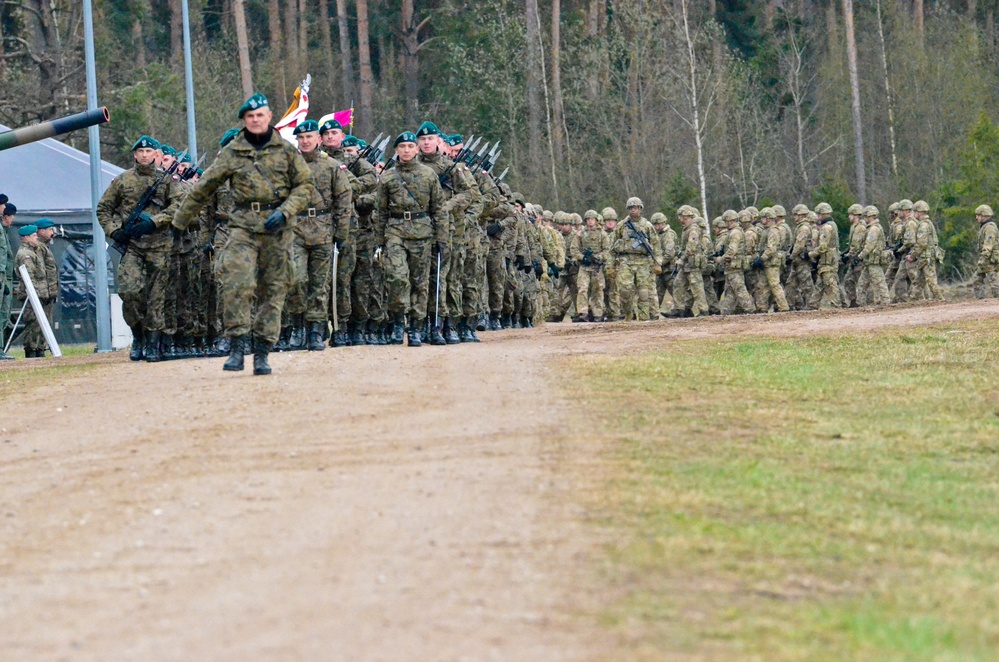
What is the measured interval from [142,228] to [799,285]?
57.6ft

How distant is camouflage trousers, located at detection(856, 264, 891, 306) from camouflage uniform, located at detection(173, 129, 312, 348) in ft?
60.6

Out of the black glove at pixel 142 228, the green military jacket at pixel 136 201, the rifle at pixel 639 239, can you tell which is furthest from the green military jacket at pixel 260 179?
the rifle at pixel 639 239

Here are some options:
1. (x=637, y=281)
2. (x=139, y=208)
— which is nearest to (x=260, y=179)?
(x=139, y=208)

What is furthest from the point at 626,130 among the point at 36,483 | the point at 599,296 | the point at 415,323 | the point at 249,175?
the point at 36,483

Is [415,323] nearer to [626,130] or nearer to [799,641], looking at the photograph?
[799,641]

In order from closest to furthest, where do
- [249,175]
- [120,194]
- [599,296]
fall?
[249,175] < [120,194] < [599,296]

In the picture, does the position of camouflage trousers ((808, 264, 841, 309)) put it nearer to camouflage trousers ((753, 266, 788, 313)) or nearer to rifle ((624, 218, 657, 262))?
camouflage trousers ((753, 266, 788, 313))

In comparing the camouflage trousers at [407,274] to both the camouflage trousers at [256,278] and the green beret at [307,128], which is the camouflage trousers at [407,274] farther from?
the camouflage trousers at [256,278]

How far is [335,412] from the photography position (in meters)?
11.9

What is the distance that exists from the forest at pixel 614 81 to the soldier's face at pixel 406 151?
25.9m

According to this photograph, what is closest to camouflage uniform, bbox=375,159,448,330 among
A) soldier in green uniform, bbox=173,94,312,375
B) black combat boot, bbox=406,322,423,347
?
black combat boot, bbox=406,322,423,347

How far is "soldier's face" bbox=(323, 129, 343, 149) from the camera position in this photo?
1880 cm

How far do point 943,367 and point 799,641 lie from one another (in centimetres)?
990

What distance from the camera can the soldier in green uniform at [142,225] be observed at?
57.4ft
